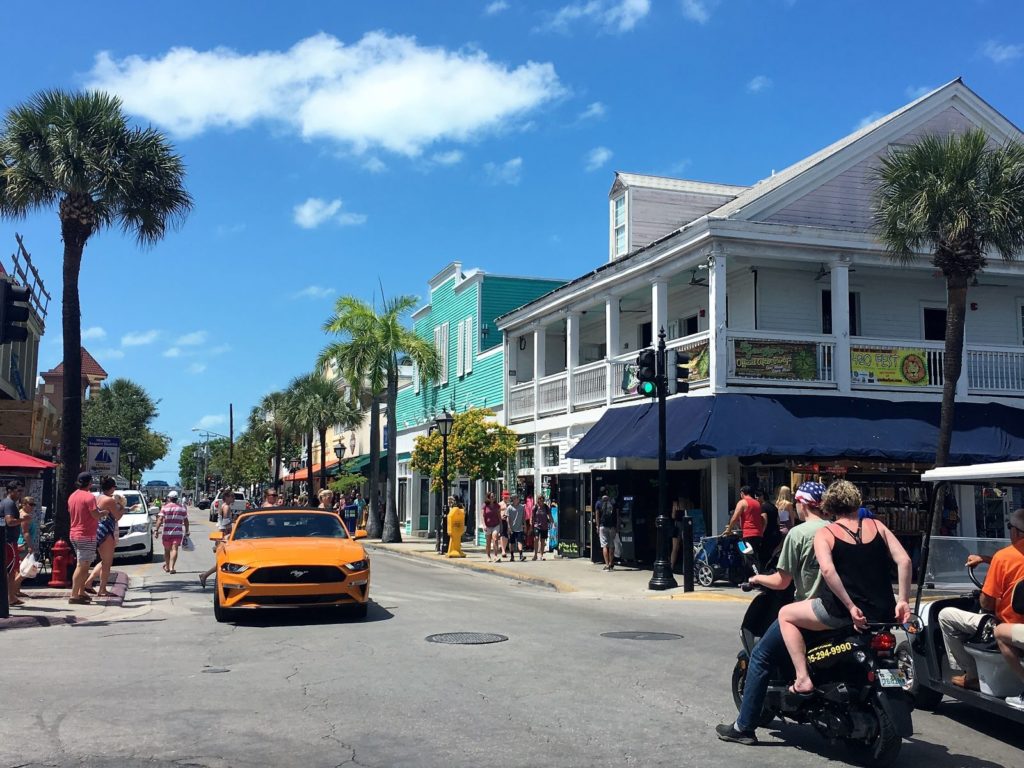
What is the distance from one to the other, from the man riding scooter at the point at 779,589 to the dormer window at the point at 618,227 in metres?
20.0

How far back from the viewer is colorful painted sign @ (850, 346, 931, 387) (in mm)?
20469

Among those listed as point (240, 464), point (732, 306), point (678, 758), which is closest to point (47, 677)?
point (678, 758)

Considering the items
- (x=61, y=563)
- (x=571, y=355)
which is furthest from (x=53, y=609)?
(x=571, y=355)

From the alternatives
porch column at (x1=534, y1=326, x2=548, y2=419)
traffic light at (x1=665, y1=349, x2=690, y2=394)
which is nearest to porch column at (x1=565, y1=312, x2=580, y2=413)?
porch column at (x1=534, y1=326, x2=548, y2=419)

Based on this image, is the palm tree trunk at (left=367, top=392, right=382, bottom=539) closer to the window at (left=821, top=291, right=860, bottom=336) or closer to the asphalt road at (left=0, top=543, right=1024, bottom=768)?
the window at (left=821, top=291, right=860, bottom=336)

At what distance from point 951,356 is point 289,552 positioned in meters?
12.0

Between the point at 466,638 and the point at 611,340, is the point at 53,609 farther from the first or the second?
the point at 611,340

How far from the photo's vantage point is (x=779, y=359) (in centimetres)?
1989

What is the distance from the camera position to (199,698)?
25.0 ft

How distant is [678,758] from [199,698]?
153 inches

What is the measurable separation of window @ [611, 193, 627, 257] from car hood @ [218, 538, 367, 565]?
15321mm

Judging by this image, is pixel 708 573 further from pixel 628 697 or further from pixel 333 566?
pixel 628 697

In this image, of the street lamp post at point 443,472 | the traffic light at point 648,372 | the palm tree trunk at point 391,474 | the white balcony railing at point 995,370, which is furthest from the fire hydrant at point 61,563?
the white balcony railing at point 995,370

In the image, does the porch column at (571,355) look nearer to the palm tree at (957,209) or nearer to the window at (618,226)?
the window at (618,226)
